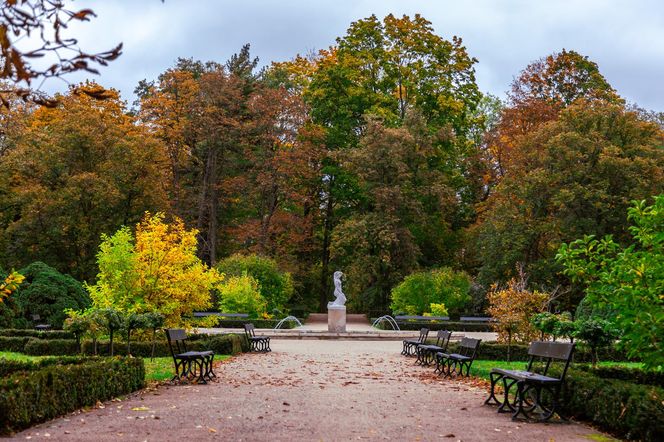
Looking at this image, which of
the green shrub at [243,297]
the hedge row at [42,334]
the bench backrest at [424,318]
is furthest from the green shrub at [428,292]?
the hedge row at [42,334]

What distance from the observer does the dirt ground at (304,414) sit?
270 inches

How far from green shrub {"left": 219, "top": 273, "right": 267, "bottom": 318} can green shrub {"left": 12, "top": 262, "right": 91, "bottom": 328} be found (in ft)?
23.8

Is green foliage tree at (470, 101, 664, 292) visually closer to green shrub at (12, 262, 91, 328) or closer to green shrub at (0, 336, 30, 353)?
green shrub at (12, 262, 91, 328)

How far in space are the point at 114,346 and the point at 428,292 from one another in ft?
66.0

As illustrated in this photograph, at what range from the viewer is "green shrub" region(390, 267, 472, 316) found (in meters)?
32.6

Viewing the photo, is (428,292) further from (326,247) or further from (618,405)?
(618,405)

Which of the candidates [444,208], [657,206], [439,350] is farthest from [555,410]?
[444,208]

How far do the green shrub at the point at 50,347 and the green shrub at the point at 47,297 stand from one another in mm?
7234

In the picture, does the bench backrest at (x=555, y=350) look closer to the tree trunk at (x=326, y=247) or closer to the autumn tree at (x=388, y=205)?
the autumn tree at (x=388, y=205)

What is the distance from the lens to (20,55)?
10.8ft

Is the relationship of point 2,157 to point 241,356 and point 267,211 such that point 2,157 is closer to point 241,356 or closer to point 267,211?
point 267,211

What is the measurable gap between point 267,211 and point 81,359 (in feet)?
102

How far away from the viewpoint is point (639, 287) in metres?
7.64

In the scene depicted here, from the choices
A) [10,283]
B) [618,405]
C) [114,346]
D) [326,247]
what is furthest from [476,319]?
[10,283]
